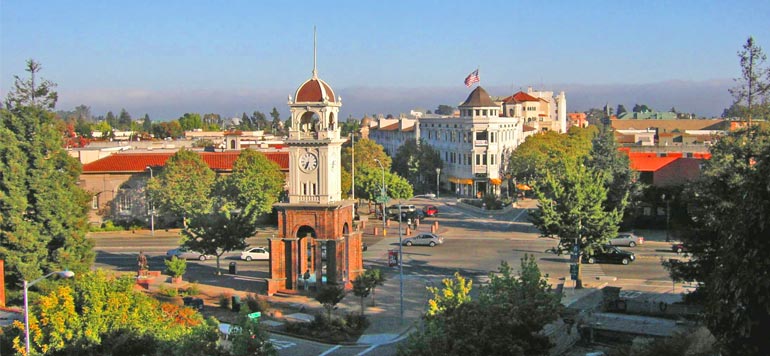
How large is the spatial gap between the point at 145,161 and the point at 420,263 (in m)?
31.7

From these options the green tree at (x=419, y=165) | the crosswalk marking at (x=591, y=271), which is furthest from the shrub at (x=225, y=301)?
the green tree at (x=419, y=165)

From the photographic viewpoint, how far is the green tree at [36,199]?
3894 cm

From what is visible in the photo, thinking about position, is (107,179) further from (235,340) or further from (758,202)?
(758,202)

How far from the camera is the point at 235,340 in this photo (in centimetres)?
2223

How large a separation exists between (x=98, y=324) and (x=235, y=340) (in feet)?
18.4

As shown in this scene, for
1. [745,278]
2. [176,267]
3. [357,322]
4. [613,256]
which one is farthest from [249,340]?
[613,256]

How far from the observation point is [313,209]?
40875 millimetres

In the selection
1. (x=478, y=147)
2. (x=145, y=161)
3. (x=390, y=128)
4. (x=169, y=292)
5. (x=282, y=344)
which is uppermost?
(x=390, y=128)

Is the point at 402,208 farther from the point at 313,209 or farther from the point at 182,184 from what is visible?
the point at 313,209

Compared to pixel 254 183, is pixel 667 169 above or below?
above

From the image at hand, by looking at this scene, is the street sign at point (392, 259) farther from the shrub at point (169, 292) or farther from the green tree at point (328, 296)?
the shrub at point (169, 292)

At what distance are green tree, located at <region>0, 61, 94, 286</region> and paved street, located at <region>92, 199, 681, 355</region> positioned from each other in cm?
737

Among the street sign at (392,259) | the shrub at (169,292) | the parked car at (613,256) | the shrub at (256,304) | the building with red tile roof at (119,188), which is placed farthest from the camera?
the building with red tile roof at (119,188)

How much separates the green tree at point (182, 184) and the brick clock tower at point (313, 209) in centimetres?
2237
